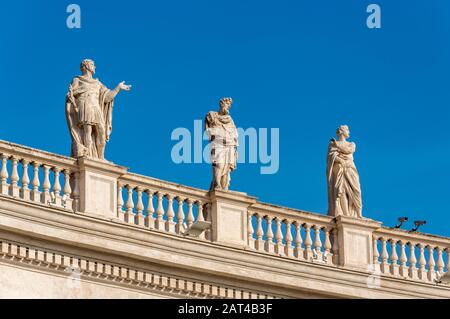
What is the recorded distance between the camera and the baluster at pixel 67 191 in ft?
167

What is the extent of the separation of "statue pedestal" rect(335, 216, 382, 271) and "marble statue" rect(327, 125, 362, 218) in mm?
301

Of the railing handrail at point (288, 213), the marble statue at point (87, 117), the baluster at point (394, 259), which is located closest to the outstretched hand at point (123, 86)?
the marble statue at point (87, 117)

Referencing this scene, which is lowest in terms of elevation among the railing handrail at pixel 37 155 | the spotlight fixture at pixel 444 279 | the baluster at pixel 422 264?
the spotlight fixture at pixel 444 279

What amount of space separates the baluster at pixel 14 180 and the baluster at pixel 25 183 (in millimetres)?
100

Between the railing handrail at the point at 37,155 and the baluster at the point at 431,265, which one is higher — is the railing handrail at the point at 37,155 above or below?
above

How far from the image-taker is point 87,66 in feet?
172

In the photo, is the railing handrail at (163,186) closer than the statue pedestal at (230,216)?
Yes

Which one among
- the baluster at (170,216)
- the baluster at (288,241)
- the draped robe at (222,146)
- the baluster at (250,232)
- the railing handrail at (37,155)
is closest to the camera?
the railing handrail at (37,155)

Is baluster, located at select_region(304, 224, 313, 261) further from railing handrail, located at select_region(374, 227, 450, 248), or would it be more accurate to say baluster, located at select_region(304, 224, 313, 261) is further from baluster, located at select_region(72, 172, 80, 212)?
baluster, located at select_region(72, 172, 80, 212)

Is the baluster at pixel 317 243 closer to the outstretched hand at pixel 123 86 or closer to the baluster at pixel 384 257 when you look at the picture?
the baluster at pixel 384 257

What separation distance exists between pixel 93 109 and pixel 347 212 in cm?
605

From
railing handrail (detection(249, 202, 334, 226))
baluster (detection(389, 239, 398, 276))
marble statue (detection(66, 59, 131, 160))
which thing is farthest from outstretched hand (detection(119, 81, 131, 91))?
baluster (detection(389, 239, 398, 276))

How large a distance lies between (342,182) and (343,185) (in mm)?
65
